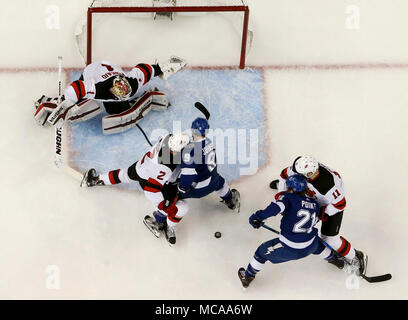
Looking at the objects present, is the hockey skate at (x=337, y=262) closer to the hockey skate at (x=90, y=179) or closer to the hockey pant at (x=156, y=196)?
the hockey pant at (x=156, y=196)

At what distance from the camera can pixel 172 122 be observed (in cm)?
507

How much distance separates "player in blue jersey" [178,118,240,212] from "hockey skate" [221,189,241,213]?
302 mm

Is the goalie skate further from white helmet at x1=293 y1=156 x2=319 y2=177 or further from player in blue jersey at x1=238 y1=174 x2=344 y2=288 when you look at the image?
white helmet at x1=293 y1=156 x2=319 y2=177

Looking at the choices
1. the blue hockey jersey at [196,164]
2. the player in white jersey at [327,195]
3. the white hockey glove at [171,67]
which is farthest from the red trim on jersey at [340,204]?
the white hockey glove at [171,67]

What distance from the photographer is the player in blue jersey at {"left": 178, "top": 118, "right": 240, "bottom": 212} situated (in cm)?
407

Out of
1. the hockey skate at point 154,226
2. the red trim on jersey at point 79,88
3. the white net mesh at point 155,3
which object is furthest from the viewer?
the white net mesh at point 155,3

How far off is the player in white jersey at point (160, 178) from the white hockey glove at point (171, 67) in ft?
2.73

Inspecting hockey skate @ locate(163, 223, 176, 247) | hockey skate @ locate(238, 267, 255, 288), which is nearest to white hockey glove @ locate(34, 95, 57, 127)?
hockey skate @ locate(163, 223, 176, 247)

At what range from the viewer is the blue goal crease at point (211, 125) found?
491cm

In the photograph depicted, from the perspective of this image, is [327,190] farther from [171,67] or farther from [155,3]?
[155,3]
